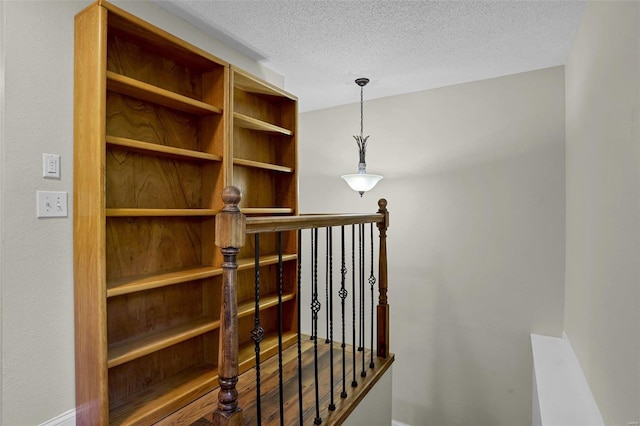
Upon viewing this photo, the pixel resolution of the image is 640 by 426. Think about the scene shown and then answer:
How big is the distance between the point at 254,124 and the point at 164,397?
1725 mm

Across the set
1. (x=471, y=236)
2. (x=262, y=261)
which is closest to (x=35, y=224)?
(x=262, y=261)

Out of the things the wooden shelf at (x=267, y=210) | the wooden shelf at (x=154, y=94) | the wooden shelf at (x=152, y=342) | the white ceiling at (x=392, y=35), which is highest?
the white ceiling at (x=392, y=35)

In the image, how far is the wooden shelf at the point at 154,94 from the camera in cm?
163

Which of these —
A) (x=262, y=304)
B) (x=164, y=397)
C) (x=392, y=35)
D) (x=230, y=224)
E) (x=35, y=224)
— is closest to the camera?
(x=230, y=224)

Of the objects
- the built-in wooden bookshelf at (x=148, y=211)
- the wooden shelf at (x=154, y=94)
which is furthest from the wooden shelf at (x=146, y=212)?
the wooden shelf at (x=154, y=94)

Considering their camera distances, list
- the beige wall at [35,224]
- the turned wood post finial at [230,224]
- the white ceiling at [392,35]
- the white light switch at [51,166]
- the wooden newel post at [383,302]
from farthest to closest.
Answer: the wooden newel post at [383,302] < the white ceiling at [392,35] < the white light switch at [51,166] < the beige wall at [35,224] < the turned wood post finial at [230,224]

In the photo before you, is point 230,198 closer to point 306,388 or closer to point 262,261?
point 262,261

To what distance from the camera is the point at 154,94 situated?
177 centimetres

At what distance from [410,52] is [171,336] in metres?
2.40

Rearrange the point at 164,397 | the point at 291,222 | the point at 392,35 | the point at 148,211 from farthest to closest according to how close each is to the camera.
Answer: the point at 392,35 → the point at 164,397 → the point at 148,211 → the point at 291,222

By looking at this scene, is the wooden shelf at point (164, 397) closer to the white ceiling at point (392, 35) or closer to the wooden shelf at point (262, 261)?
Answer: the wooden shelf at point (262, 261)

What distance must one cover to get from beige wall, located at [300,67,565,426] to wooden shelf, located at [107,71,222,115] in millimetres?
1623

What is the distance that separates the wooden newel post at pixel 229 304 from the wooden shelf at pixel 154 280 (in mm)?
702

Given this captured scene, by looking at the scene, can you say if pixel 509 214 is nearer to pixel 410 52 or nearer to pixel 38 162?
pixel 410 52
